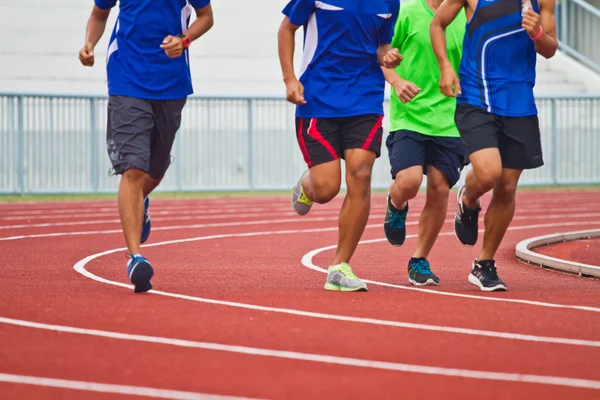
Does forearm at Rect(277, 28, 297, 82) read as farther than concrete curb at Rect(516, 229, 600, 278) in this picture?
No

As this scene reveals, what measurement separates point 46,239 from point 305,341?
7.24 metres

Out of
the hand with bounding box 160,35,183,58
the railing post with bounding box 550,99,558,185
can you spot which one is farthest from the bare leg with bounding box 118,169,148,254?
the railing post with bounding box 550,99,558,185

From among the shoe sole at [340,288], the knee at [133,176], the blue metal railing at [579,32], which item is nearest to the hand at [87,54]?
the knee at [133,176]

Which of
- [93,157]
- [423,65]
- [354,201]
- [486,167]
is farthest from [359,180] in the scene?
[93,157]

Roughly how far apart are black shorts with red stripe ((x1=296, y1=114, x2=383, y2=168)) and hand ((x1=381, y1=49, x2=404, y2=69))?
402mm

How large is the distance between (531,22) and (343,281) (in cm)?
196

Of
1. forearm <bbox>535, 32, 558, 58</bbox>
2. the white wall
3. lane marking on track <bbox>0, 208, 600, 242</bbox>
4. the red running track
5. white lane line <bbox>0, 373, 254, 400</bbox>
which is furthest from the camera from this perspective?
the white wall

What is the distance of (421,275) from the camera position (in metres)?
8.56

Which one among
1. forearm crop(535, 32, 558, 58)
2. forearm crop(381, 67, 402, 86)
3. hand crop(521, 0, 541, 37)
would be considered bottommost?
forearm crop(381, 67, 402, 86)

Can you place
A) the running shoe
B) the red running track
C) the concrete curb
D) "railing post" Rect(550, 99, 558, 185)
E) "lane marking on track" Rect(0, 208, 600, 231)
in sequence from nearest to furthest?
1. the red running track
2. the concrete curb
3. the running shoe
4. "lane marking on track" Rect(0, 208, 600, 231)
5. "railing post" Rect(550, 99, 558, 185)

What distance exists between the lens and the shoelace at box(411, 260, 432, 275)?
8594 mm

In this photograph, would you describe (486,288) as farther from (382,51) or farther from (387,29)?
(387,29)

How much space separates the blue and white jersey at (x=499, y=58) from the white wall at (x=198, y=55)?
17.4m

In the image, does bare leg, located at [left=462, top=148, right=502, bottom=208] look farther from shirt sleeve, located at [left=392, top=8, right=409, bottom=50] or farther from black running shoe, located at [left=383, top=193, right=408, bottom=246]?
shirt sleeve, located at [left=392, top=8, right=409, bottom=50]
